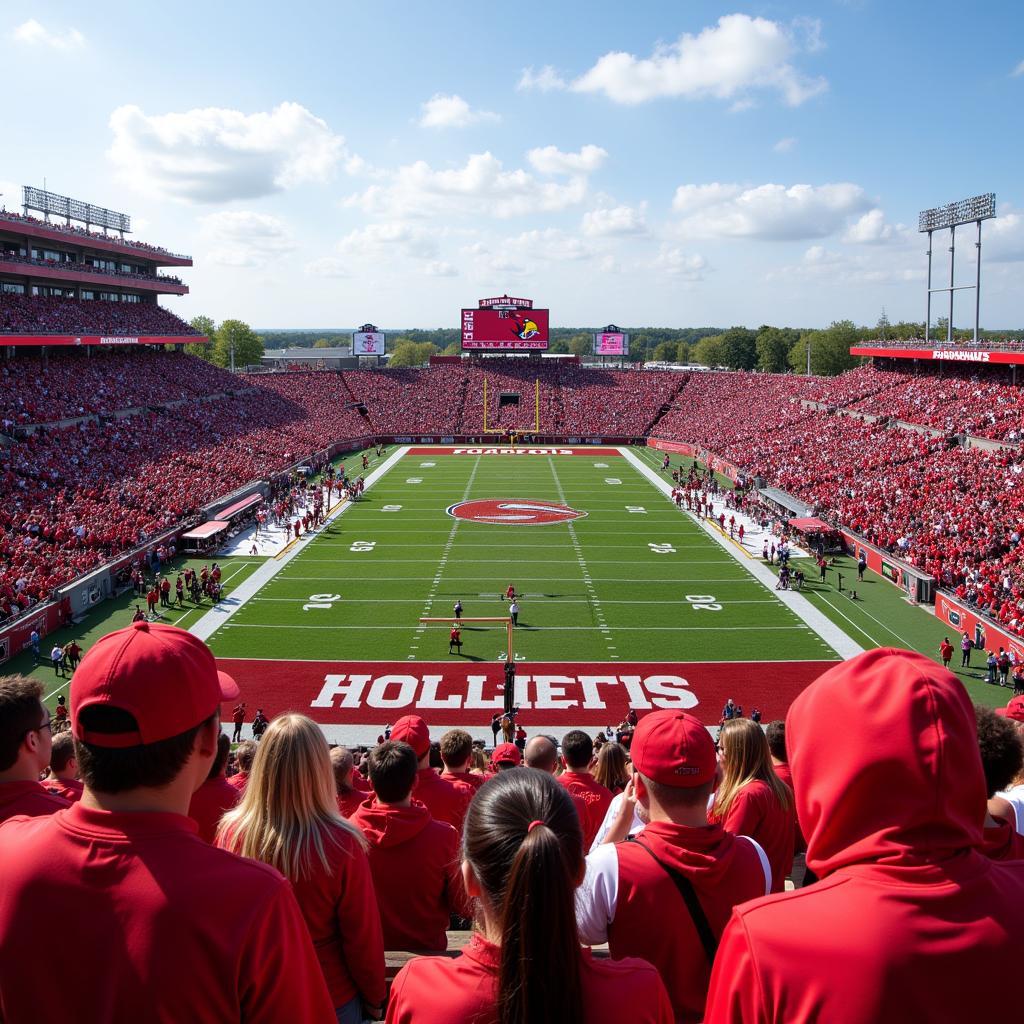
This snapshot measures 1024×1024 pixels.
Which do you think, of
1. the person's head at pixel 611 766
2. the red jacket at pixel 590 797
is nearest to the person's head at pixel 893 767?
the red jacket at pixel 590 797

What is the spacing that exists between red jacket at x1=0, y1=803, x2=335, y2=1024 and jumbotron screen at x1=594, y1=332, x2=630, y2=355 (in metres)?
88.3

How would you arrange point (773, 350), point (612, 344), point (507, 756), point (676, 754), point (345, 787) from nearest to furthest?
1. point (676, 754)
2. point (345, 787)
3. point (507, 756)
4. point (612, 344)
5. point (773, 350)

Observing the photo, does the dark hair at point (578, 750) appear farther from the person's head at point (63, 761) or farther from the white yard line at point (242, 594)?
the white yard line at point (242, 594)

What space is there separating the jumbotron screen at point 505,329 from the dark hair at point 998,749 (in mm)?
82394

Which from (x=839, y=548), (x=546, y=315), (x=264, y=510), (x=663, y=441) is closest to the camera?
(x=839, y=548)

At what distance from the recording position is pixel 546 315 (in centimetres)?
8538

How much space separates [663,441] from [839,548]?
3293 cm

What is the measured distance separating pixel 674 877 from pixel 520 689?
17.8 m

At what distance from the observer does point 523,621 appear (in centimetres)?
2588

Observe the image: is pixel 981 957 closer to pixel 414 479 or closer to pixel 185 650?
pixel 185 650

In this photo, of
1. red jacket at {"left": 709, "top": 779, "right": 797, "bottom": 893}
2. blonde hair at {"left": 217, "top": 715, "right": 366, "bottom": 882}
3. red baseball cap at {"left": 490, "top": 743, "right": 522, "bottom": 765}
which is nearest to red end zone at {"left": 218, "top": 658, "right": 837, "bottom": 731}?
red baseball cap at {"left": 490, "top": 743, "right": 522, "bottom": 765}

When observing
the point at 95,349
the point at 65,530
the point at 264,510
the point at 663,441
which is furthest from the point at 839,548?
the point at 95,349

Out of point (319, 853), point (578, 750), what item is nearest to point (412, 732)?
point (578, 750)

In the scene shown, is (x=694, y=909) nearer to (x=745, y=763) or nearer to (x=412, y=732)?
(x=745, y=763)
